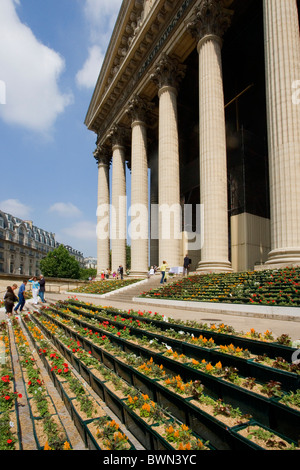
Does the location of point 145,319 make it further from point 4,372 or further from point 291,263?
point 291,263

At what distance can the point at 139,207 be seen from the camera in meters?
28.7

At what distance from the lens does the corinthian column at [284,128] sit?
47.1 ft

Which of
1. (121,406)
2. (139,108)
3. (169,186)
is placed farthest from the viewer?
(139,108)

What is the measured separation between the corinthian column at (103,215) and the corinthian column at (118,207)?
3695 millimetres

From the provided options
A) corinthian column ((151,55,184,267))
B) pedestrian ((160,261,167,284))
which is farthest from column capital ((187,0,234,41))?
pedestrian ((160,261,167,284))

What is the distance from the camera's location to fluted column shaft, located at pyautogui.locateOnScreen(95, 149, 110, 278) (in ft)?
124

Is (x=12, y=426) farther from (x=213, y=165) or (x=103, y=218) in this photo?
(x=103, y=218)

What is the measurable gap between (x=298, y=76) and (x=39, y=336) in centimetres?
1741

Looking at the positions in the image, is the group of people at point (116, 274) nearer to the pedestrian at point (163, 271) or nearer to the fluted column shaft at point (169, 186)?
the fluted column shaft at point (169, 186)

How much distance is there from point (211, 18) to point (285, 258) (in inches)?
711

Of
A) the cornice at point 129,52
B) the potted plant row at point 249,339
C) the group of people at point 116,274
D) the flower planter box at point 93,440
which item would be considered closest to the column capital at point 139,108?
the cornice at point 129,52

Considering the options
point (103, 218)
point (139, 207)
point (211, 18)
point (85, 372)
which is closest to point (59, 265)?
point (103, 218)

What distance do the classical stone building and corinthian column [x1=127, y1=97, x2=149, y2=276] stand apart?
4.2 inches

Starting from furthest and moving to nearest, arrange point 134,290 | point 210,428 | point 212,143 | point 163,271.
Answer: point 134,290, point 163,271, point 212,143, point 210,428
